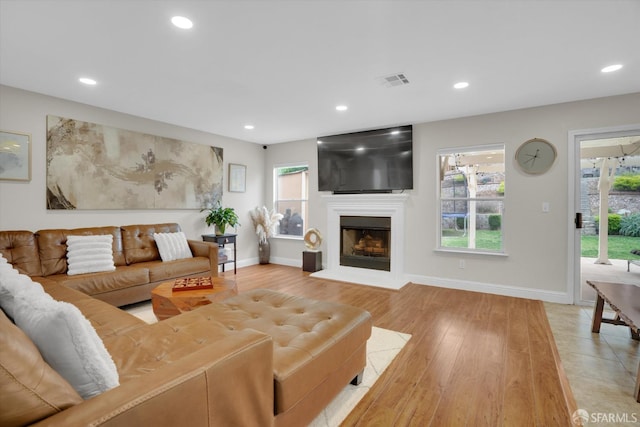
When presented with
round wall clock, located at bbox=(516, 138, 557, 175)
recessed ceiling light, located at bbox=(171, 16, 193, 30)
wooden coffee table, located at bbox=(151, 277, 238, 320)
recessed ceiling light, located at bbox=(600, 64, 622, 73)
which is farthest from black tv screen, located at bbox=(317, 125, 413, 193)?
recessed ceiling light, located at bbox=(171, 16, 193, 30)

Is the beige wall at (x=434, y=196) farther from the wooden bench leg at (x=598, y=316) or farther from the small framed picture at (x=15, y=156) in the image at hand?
the wooden bench leg at (x=598, y=316)

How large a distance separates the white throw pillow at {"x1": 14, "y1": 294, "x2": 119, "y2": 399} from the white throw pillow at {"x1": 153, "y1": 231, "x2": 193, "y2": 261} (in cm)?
314

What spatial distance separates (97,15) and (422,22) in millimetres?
2220

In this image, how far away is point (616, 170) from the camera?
3.54 m

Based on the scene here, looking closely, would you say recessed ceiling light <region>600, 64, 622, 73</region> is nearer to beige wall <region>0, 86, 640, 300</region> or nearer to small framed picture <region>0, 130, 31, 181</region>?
beige wall <region>0, 86, 640, 300</region>

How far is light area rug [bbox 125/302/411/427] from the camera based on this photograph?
174 cm

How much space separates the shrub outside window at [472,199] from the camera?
164 inches

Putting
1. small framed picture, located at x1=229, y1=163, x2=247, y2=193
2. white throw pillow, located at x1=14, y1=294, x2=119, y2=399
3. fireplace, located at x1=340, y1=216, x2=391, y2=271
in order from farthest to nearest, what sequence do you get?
small framed picture, located at x1=229, y1=163, x2=247, y2=193
fireplace, located at x1=340, y1=216, x2=391, y2=271
white throw pillow, located at x1=14, y1=294, x2=119, y2=399

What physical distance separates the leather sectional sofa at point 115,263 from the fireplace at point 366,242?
2.30 m

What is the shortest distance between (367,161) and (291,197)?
1.94m

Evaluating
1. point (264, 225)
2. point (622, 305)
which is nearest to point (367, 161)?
point (264, 225)

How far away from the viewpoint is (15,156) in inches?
129

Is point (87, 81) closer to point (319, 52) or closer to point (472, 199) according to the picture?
point (319, 52)

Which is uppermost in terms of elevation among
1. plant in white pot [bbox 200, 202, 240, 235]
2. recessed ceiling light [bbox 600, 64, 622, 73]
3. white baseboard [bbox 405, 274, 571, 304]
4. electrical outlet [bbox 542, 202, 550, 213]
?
recessed ceiling light [bbox 600, 64, 622, 73]
